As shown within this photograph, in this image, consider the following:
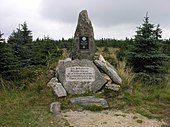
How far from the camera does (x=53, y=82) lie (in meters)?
10.5

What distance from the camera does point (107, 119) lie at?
28.1 feet

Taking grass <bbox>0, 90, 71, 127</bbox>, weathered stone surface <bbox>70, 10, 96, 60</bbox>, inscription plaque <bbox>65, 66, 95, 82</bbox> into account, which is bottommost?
grass <bbox>0, 90, 71, 127</bbox>

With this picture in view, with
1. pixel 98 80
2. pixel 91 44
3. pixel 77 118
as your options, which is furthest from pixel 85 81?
pixel 77 118

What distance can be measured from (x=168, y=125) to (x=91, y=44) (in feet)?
12.4

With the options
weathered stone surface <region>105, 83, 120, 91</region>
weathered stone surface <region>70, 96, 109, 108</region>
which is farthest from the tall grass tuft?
weathered stone surface <region>70, 96, 109, 108</region>

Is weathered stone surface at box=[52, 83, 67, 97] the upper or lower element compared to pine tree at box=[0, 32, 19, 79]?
lower

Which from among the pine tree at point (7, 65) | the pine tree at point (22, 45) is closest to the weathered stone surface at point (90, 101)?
the pine tree at point (7, 65)

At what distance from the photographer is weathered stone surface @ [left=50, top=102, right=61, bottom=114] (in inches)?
355

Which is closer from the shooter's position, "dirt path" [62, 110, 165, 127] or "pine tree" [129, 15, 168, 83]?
"dirt path" [62, 110, 165, 127]

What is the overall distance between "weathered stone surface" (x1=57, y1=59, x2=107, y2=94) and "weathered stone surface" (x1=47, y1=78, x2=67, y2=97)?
18 centimetres

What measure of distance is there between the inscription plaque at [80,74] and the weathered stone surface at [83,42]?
1.66ft

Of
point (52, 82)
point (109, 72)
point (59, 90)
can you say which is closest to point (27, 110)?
point (59, 90)

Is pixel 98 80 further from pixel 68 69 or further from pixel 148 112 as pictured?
pixel 148 112

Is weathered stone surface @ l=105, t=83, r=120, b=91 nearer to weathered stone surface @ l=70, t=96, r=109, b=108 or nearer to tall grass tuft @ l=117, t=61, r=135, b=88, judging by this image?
tall grass tuft @ l=117, t=61, r=135, b=88
